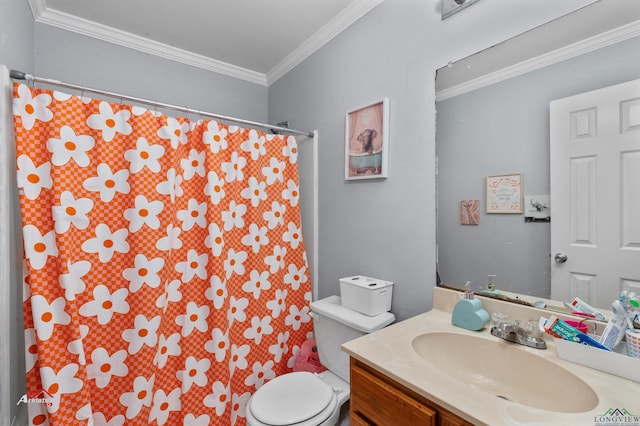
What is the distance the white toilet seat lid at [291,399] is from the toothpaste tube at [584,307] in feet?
3.42

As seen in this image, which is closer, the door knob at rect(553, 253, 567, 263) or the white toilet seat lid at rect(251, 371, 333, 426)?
the door knob at rect(553, 253, 567, 263)

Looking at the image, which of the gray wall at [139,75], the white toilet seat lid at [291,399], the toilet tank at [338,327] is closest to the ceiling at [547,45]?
the toilet tank at [338,327]

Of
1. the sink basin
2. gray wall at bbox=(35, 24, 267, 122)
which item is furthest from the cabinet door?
gray wall at bbox=(35, 24, 267, 122)

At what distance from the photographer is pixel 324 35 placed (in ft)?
6.35

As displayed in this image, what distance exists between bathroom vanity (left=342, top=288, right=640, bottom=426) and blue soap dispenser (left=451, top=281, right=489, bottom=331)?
0.08 ft

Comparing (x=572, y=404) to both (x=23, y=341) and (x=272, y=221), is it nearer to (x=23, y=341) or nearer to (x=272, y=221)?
(x=272, y=221)

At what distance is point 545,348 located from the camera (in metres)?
0.94

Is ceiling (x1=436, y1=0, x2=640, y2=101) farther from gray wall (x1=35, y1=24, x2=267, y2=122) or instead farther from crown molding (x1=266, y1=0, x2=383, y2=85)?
gray wall (x1=35, y1=24, x2=267, y2=122)

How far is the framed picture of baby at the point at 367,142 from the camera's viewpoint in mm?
1540

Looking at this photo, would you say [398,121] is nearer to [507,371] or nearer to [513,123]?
[513,123]

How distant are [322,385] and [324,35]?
2111mm

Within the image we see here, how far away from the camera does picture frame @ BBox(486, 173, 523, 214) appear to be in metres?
1.10

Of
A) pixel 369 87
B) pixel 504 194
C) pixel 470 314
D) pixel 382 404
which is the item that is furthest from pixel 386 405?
pixel 369 87

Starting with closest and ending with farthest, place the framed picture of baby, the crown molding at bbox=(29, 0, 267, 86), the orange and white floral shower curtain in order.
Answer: the orange and white floral shower curtain → the framed picture of baby → the crown molding at bbox=(29, 0, 267, 86)
